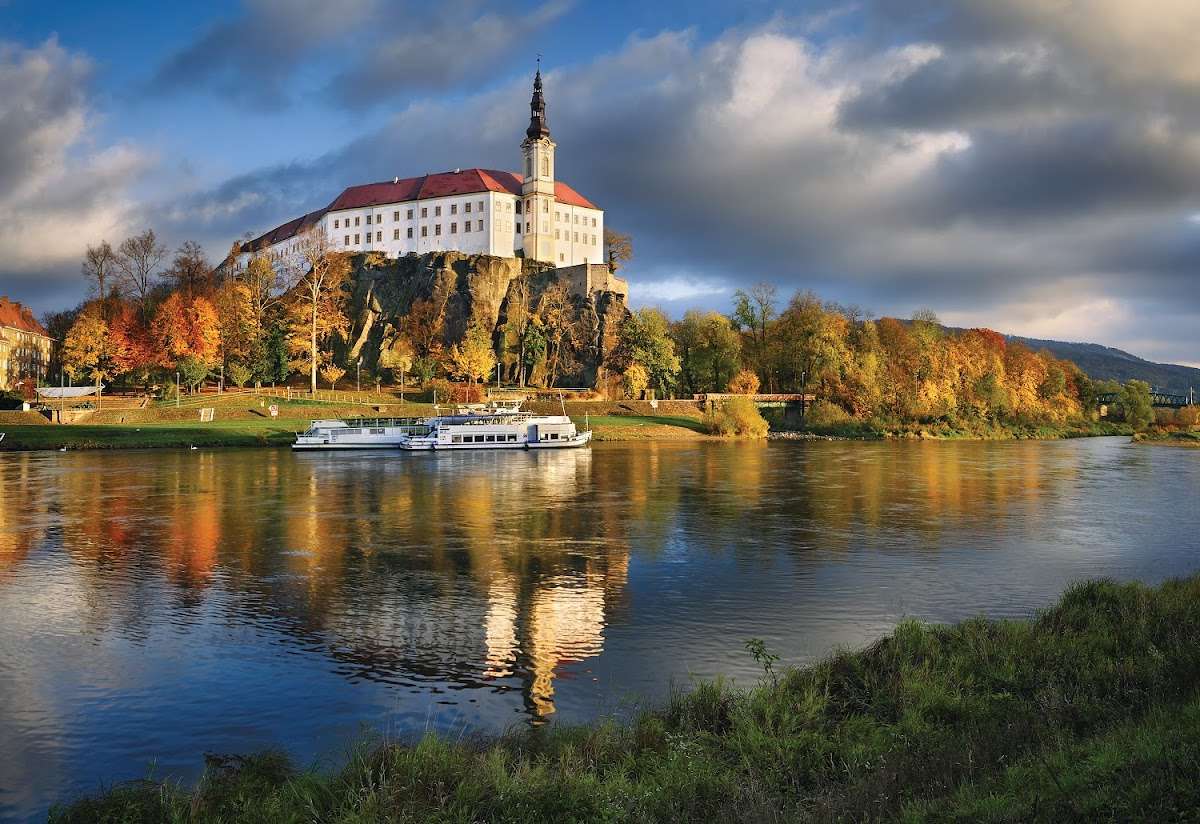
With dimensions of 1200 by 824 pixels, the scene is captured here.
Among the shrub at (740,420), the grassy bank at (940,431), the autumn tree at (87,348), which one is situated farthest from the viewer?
the grassy bank at (940,431)

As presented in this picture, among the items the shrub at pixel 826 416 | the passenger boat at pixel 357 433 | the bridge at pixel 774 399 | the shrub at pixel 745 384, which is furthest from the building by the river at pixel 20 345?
the shrub at pixel 826 416

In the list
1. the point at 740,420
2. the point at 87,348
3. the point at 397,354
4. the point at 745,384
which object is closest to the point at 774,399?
the point at 745,384

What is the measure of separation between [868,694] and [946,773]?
354cm

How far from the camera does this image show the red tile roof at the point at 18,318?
123 metres

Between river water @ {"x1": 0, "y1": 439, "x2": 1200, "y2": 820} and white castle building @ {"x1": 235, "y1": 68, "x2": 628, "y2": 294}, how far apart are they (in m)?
82.8

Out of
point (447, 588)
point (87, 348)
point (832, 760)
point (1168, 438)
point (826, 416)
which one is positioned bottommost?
point (447, 588)

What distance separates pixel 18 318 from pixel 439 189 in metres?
64.3

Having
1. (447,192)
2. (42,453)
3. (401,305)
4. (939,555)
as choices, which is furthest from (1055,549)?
(447,192)

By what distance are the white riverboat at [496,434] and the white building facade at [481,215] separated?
1944 inches

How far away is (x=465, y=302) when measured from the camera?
4542 inches

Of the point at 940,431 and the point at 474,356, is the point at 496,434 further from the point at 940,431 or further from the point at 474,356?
the point at 940,431

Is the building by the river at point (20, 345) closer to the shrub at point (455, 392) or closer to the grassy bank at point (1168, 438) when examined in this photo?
the shrub at point (455, 392)

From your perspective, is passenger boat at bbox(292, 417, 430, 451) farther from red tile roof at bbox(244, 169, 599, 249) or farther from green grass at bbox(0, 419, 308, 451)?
red tile roof at bbox(244, 169, 599, 249)

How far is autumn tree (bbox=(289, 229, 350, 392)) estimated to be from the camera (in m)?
101
